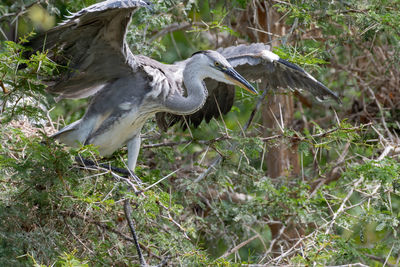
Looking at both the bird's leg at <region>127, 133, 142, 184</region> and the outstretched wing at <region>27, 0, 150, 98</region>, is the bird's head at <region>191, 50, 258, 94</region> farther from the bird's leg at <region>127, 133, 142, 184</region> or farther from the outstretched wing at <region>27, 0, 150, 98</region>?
the bird's leg at <region>127, 133, 142, 184</region>

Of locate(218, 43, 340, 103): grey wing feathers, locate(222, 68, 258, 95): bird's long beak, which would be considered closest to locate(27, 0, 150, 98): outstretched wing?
locate(222, 68, 258, 95): bird's long beak

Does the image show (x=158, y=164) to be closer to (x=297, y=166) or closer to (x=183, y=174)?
(x=183, y=174)

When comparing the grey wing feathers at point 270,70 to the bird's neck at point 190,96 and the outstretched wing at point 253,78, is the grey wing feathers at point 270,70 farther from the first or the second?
the bird's neck at point 190,96

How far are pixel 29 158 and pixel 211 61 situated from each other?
4.29ft

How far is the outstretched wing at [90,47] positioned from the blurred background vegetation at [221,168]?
20 cm

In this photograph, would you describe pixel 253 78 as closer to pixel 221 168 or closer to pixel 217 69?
pixel 217 69

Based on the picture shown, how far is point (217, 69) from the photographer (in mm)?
3775

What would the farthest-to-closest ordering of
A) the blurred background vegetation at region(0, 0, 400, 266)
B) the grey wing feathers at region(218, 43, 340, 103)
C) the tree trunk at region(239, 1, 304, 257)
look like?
the tree trunk at region(239, 1, 304, 257), the grey wing feathers at region(218, 43, 340, 103), the blurred background vegetation at region(0, 0, 400, 266)

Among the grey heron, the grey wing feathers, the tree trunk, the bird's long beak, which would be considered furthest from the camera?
the tree trunk

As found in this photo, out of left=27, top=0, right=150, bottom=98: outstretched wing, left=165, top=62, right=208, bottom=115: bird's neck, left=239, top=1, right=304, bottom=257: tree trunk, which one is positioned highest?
left=27, top=0, right=150, bottom=98: outstretched wing

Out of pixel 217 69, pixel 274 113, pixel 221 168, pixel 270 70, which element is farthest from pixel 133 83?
pixel 274 113

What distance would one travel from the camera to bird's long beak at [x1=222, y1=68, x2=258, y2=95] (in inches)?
145

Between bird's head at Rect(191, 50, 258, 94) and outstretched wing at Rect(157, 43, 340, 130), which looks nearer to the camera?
bird's head at Rect(191, 50, 258, 94)

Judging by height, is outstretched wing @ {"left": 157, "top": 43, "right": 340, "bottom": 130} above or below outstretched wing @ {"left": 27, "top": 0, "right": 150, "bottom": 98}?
below
